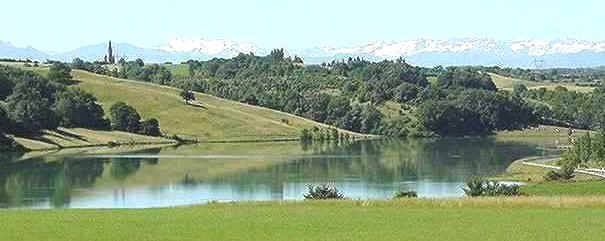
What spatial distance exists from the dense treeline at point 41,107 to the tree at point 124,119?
0.38 meters

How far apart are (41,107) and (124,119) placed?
18.1 meters

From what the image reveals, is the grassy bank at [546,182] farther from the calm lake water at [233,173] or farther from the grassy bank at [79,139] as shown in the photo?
the grassy bank at [79,139]

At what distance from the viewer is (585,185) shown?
8481cm

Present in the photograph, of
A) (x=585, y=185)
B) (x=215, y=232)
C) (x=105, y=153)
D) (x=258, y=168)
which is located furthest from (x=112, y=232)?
(x=105, y=153)

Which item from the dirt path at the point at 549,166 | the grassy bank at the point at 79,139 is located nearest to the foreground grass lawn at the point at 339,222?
the dirt path at the point at 549,166

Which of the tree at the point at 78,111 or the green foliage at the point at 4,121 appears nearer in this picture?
the green foliage at the point at 4,121

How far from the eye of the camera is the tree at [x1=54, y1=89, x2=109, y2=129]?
6698 inches

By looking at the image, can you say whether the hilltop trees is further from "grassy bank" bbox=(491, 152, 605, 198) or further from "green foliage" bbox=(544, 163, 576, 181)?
"green foliage" bbox=(544, 163, 576, 181)

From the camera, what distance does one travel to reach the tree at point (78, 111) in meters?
170

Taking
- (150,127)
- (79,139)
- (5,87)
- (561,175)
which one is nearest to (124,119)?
(150,127)

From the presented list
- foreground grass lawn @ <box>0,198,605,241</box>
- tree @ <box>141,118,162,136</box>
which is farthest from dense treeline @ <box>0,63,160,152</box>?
foreground grass lawn @ <box>0,198,605,241</box>

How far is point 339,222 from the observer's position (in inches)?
1591

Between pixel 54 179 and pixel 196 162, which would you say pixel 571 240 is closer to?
pixel 54 179

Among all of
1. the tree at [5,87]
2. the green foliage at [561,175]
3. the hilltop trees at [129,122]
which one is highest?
the tree at [5,87]
